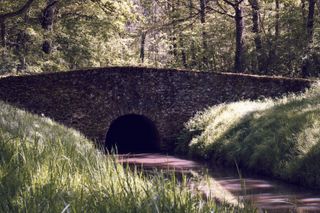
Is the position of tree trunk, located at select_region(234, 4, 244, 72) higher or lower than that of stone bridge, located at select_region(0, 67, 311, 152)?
higher

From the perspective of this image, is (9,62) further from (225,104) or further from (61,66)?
(225,104)

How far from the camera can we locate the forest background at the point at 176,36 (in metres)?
19.6

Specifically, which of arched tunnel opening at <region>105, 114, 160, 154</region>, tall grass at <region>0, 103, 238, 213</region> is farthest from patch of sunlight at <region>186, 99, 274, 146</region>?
tall grass at <region>0, 103, 238, 213</region>

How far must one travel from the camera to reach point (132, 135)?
935 inches

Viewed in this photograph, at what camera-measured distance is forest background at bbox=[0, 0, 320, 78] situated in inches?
772

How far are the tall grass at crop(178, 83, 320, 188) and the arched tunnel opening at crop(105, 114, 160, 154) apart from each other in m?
3.73

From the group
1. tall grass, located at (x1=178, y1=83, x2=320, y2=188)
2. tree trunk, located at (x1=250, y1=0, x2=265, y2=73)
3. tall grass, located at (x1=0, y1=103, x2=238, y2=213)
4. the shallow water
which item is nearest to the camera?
tall grass, located at (x1=0, y1=103, x2=238, y2=213)

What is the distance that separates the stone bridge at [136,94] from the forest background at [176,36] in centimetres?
192

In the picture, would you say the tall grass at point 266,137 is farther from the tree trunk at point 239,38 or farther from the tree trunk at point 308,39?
the tree trunk at point 239,38

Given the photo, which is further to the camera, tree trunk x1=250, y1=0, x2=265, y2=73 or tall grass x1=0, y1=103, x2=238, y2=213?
tree trunk x1=250, y1=0, x2=265, y2=73

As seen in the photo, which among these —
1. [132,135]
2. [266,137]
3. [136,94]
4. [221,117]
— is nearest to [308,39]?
[221,117]

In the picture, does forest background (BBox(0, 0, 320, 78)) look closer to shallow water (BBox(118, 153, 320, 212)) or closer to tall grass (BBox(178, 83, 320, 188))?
tall grass (BBox(178, 83, 320, 188))

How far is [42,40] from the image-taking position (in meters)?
18.5

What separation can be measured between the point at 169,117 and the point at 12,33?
7664mm
